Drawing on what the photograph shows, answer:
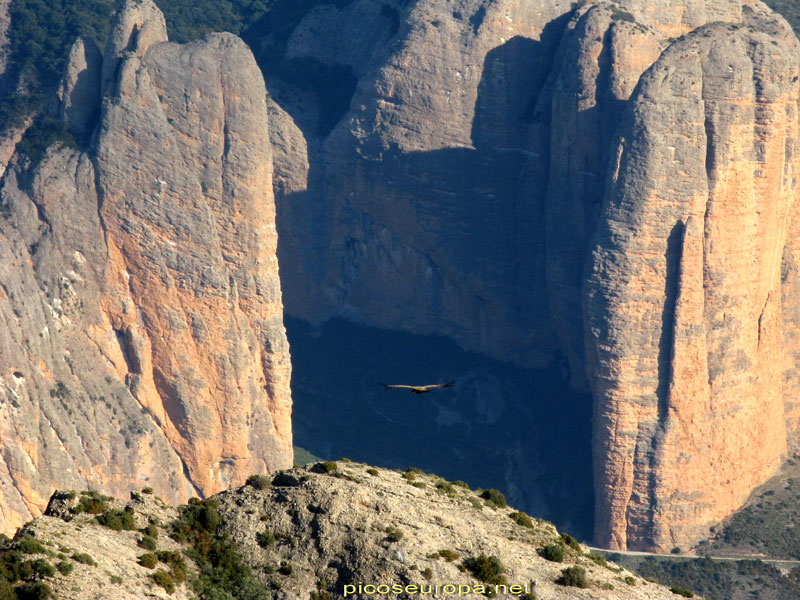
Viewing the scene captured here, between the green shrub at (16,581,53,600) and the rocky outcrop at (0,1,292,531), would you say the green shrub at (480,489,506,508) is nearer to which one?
the green shrub at (16,581,53,600)

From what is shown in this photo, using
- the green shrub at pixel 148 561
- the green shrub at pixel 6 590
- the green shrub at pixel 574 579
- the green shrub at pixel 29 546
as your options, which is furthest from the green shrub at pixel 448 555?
the green shrub at pixel 6 590

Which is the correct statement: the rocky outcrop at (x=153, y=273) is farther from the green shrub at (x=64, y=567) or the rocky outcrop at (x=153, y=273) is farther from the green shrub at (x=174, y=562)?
the green shrub at (x=64, y=567)

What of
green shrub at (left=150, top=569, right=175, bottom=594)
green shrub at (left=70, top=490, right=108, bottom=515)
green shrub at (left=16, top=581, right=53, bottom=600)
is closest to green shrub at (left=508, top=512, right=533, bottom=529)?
green shrub at (left=150, top=569, right=175, bottom=594)

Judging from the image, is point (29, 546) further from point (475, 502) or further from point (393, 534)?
point (475, 502)

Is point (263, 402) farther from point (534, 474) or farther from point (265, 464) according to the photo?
point (534, 474)

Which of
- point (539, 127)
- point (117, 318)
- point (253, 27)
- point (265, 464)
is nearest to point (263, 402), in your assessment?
point (265, 464)

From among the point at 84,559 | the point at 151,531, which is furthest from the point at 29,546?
the point at 151,531
